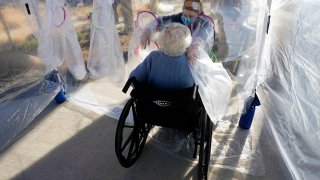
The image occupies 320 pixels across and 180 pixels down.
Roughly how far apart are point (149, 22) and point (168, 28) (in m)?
0.58

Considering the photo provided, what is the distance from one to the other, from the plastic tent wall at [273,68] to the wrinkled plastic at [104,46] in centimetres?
27

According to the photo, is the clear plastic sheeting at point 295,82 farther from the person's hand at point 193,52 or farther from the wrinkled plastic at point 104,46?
the wrinkled plastic at point 104,46

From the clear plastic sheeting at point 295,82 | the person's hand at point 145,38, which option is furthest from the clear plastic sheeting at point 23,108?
the clear plastic sheeting at point 295,82

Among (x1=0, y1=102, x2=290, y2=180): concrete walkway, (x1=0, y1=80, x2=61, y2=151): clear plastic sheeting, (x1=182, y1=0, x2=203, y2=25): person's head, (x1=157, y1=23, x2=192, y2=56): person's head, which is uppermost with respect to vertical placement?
(x1=182, y1=0, x2=203, y2=25): person's head

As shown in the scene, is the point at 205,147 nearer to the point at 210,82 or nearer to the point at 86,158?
the point at 210,82

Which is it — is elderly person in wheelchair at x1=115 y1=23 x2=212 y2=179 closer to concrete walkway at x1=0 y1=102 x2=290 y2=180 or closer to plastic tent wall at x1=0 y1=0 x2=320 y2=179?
concrete walkway at x1=0 y1=102 x2=290 y2=180

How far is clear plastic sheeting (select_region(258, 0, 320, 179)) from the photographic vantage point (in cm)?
157

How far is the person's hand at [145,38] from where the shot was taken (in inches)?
78.5

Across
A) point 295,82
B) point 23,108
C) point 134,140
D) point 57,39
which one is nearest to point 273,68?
point 295,82

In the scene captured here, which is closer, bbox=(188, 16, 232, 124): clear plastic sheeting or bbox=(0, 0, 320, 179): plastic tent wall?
bbox=(188, 16, 232, 124): clear plastic sheeting

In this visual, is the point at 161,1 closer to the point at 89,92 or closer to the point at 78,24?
the point at 78,24

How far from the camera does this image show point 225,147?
2002 millimetres

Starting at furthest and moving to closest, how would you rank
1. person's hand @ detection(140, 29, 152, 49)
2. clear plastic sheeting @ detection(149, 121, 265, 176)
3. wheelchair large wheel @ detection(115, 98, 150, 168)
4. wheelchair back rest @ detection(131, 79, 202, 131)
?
person's hand @ detection(140, 29, 152, 49) < clear plastic sheeting @ detection(149, 121, 265, 176) < wheelchair large wheel @ detection(115, 98, 150, 168) < wheelchair back rest @ detection(131, 79, 202, 131)

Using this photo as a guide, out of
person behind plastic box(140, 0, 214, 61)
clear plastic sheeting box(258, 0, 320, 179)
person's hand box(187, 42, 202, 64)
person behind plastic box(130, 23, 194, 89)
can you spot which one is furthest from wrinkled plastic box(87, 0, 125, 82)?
clear plastic sheeting box(258, 0, 320, 179)
